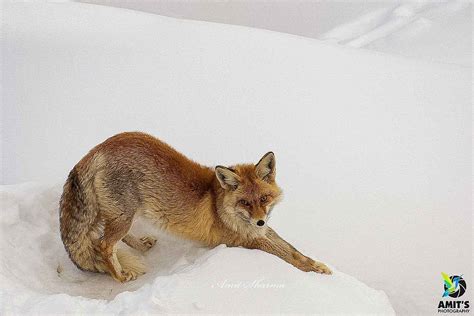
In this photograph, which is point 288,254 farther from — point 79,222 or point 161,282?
point 79,222

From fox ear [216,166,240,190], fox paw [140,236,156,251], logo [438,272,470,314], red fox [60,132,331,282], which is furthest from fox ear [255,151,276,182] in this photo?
logo [438,272,470,314]

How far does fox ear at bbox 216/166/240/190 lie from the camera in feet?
11.9

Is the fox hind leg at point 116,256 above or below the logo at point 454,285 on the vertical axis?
above

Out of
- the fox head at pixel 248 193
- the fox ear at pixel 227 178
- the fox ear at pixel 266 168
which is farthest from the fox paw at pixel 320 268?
the fox ear at pixel 227 178

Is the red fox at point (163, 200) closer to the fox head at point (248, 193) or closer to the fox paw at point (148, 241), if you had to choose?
the fox head at point (248, 193)

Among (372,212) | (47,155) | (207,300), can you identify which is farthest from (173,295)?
(47,155)

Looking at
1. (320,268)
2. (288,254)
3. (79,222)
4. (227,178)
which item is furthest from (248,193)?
(79,222)

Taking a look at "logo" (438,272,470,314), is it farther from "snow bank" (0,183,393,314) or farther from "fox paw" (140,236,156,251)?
"fox paw" (140,236,156,251)

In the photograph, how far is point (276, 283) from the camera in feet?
11.1

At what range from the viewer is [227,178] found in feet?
12.0

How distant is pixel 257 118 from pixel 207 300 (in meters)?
3.11

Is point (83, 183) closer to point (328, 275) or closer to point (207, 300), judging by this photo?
point (207, 300)

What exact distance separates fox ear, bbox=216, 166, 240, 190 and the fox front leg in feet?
1.43

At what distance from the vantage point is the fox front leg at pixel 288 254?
3797 mm
